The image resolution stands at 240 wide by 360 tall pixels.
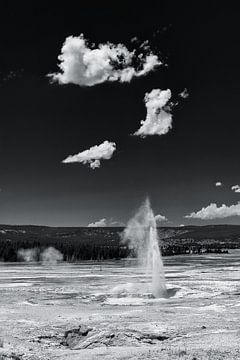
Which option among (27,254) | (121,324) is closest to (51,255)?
(27,254)

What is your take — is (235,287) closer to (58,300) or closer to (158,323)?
(58,300)

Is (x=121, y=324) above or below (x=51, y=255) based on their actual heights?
below

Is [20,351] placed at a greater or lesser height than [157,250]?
lesser

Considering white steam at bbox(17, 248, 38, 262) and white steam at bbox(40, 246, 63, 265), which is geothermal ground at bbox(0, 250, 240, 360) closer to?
white steam at bbox(40, 246, 63, 265)

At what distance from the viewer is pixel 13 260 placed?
136 metres

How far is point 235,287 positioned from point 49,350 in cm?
2937

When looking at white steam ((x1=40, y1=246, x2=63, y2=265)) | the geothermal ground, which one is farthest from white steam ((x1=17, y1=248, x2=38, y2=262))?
the geothermal ground

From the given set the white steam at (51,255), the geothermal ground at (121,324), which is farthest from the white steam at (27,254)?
the geothermal ground at (121,324)

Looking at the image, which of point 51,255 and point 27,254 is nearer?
point 27,254

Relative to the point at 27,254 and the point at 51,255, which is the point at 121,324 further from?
the point at 27,254

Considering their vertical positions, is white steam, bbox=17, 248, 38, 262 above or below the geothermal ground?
above

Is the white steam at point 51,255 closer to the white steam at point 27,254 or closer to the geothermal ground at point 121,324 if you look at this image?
the white steam at point 27,254

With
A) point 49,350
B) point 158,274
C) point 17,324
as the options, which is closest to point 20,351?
point 49,350

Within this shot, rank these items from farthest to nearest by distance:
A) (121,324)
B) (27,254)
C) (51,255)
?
(51,255), (27,254), (121,324)
